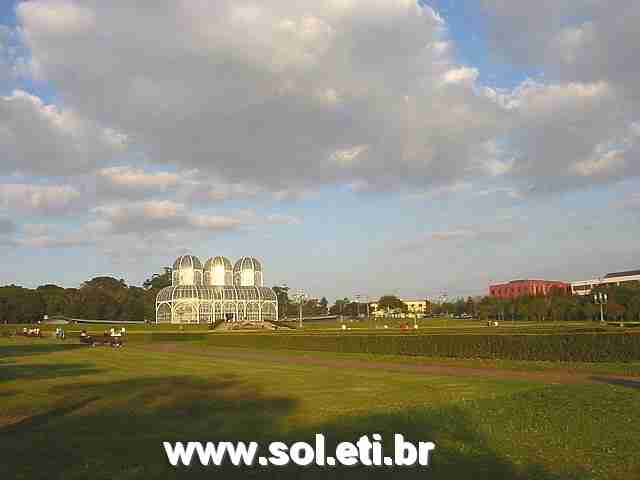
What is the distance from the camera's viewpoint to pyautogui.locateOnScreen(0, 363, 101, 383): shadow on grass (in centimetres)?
2255

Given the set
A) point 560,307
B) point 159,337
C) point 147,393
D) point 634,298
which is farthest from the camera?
point 560,307

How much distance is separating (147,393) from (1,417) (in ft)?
14.7

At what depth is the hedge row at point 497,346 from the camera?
27484 mm

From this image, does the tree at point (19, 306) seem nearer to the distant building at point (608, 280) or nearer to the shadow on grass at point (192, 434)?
the shadow on grass at point (192, 434)

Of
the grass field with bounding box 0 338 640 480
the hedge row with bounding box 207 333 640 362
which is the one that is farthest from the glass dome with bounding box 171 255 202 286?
the grass field with bounding box 0 338 640 480

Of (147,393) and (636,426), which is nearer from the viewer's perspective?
(636,426)

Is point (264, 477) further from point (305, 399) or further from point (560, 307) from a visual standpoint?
point (560, 307)

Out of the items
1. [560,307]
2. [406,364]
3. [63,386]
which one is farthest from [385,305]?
[63,386]

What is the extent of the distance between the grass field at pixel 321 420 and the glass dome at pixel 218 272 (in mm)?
81385

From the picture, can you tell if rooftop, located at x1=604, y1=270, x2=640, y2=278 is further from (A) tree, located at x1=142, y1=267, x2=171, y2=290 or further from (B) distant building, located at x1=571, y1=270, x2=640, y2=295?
(A) tree, located at x1=142, y1=267, x2=171, y2=290

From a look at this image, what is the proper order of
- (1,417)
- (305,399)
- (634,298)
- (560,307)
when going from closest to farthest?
1. (1,417)
2. (305,399)
3. (634,298)
4. (560,307)

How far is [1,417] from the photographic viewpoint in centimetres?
1379

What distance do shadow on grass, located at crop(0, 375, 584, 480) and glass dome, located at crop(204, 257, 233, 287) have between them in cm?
8689

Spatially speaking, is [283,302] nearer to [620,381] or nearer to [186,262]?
[186,262]
